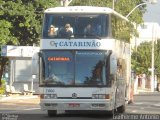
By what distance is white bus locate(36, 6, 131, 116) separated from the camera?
23609 millimetres

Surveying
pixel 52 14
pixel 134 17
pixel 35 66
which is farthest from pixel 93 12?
pixel 134 17

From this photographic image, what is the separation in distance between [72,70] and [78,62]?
1.24 ft

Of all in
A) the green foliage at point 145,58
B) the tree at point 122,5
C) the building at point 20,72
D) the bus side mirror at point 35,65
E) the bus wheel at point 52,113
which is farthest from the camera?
the green foliage at point 145,58

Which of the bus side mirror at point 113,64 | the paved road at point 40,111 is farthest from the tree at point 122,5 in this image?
the bus side mirror at point 113,64

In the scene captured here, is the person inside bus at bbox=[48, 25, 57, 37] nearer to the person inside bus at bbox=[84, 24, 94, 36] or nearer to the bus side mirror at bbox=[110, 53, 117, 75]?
the person inside bus at bbox=[84, 24, 94, 36]

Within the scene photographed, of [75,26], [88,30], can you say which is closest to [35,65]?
[75,26]

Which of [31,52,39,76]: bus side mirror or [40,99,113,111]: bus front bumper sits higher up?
[31,52,39,76]: bus side mirror

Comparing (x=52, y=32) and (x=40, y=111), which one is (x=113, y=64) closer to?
(x=52, y=32)

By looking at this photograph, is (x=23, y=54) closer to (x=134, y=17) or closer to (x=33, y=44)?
(x=33, y=44)

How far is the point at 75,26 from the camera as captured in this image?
948 inches

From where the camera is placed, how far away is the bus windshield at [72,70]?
23.6 m

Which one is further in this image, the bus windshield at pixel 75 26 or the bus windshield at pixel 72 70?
the bus windshield at pixel 75 26

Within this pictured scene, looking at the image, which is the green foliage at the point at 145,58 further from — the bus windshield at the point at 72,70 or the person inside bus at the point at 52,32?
the bus windshield at the point at 72,70

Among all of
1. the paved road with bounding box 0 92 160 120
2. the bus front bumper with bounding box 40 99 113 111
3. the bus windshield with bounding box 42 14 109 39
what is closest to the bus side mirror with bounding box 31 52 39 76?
the bus windshield with bounding box 42 14 109 39
